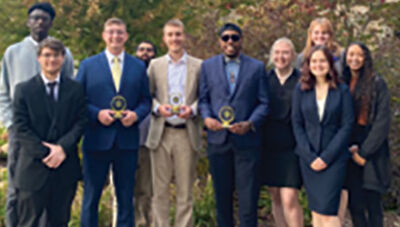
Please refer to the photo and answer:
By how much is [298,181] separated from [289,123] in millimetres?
664

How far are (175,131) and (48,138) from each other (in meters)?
1.49

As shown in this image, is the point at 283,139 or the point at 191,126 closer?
the point at 283,139

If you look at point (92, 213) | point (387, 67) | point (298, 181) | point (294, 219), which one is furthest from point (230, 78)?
point (387, 67)

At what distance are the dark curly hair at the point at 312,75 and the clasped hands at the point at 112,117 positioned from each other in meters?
1.85

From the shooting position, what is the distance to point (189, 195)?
19.1ft

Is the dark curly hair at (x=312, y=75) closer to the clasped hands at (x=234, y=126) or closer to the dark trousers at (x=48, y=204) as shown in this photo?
the clasped hands at (x=234, y=126)

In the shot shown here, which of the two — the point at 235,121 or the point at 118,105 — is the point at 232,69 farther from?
the point at 118,105

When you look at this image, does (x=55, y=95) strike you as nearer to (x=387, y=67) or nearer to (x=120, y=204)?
(x=120, y=204)

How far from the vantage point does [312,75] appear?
17.3 ft

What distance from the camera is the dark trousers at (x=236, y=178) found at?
5.57m

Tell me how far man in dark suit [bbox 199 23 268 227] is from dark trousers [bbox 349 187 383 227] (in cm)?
107

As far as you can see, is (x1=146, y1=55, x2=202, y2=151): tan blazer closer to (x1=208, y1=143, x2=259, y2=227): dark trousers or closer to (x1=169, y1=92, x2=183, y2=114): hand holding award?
(x1=169, y1=92, x2=183, y2=114): hand holding award

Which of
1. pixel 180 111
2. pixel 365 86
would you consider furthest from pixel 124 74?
pixel 365 86

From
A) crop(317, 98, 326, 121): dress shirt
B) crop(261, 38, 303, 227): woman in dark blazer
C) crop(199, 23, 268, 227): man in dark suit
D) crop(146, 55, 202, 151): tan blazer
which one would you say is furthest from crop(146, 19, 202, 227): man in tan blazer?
crop(317, 98, 326, 121): dress shirt
